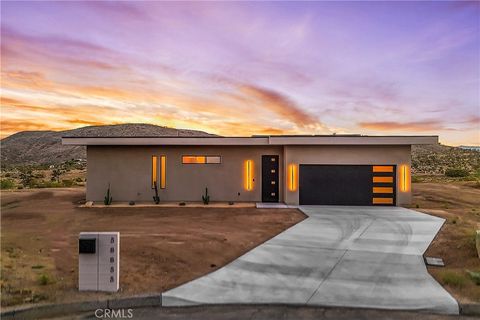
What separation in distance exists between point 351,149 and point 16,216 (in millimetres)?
14912

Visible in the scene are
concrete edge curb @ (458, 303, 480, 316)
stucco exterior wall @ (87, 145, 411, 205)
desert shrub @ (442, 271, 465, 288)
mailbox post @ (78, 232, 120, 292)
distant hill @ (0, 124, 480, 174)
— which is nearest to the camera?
concrete edge curb @ (458, 303, 480, 316)

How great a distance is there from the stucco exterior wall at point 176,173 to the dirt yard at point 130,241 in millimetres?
1900

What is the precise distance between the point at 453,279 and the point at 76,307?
6.35m

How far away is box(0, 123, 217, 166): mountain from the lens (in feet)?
243

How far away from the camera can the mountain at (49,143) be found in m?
74.1

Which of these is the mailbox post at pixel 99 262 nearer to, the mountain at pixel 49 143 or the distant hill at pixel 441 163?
the distant hill at pixel 441 163

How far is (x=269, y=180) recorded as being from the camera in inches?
613

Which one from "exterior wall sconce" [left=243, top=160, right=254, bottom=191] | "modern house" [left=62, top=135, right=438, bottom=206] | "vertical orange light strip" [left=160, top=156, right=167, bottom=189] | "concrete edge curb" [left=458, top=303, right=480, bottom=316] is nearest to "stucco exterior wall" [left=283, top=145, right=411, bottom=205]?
"modern house" [left=62, top=135, right=438, bottom=206]

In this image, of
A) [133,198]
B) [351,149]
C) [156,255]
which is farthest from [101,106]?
[156,255]

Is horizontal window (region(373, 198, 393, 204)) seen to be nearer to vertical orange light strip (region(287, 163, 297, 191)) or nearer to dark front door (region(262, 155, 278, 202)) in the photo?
vertical orange light strip (region(287, 163, 297, 191))

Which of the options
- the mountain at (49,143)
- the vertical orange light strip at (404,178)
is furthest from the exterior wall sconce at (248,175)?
the mountain at (49,143)

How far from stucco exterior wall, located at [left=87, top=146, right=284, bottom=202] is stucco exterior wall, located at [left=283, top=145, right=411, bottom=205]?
1000 mm

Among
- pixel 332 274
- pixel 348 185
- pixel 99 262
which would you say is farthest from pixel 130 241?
pixel 348 185

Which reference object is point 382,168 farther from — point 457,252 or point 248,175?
point 457,252
